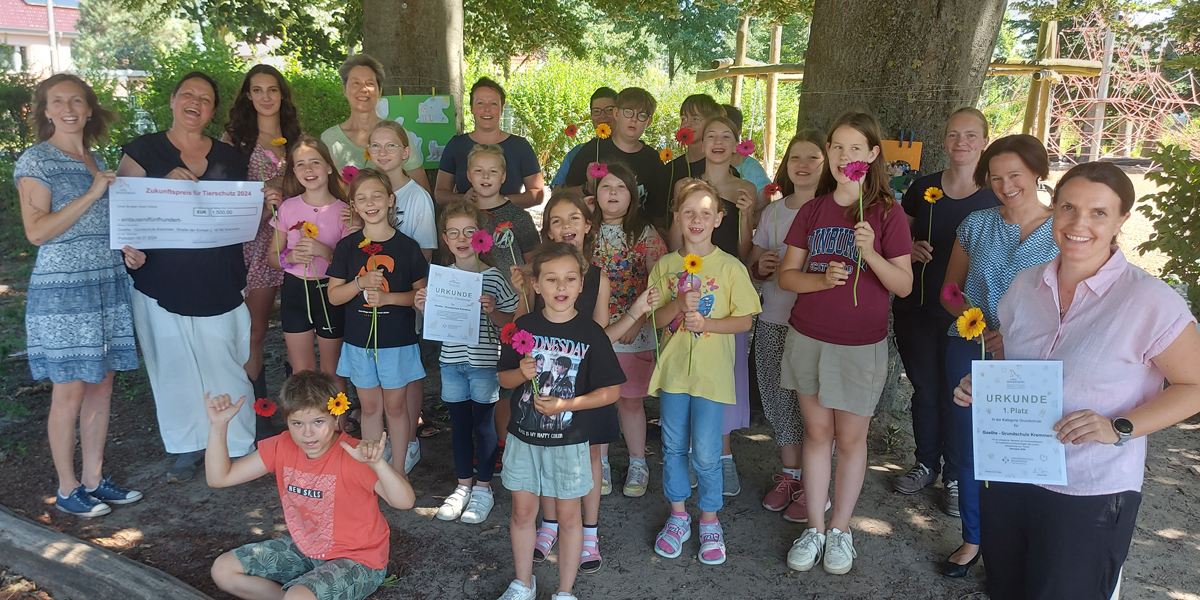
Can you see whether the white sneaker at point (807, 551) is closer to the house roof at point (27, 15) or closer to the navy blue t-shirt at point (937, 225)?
the navy blue t-shirt at point (937, 225)

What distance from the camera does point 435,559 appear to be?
3439mm

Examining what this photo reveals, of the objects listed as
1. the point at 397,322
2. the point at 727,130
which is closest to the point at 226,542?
the point at 397,322

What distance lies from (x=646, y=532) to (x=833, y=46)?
3.12m

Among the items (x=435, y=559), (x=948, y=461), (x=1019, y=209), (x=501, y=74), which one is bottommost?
(x=435, y=559)

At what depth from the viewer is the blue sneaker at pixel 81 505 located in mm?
3699

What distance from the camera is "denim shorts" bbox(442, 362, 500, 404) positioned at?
3707 millimetres

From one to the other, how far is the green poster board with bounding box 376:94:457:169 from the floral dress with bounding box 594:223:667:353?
2189mm

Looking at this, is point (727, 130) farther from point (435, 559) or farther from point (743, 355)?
point (435, 559)

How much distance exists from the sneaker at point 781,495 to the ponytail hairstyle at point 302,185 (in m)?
2.69

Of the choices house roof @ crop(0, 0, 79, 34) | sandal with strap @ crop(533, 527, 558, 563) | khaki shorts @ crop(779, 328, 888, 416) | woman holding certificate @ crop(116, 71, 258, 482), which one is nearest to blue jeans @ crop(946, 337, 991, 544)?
khaki shorts @ crop(779, 328, 888, 416)

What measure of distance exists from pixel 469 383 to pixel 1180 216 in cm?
564

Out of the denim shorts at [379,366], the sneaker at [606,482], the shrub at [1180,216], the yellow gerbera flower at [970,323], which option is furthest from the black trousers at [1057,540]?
the shrub at [1180,216]

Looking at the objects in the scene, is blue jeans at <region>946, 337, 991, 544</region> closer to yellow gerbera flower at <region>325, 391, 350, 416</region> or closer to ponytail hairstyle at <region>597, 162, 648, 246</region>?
ponytail hairstyle at <region>597, 162, 648, 246</region>

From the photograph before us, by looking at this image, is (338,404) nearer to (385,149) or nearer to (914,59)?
(385,149)
